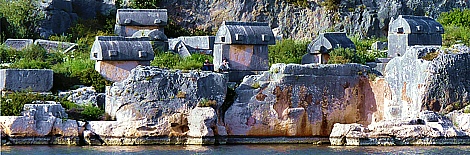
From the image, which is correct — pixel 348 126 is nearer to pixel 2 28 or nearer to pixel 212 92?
pixel 212 92

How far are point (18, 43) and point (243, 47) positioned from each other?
31.2 feet

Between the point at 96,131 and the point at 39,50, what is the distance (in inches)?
345

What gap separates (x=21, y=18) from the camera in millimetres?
48656

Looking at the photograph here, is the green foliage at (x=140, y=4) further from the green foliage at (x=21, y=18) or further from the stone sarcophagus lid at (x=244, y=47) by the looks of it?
the stone sarcophagus lid at (x=244, y=47)

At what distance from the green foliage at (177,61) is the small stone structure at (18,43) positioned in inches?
197

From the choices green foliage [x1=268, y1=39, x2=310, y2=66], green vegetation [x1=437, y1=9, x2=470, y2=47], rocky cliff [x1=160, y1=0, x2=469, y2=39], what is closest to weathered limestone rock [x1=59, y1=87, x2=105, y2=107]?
green foliage [x1=268, y1=39, x2=310, y2=66]

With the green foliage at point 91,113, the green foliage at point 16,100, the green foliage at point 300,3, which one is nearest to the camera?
the green foliage at point 16,100

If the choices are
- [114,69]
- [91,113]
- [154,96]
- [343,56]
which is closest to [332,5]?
[343,56]

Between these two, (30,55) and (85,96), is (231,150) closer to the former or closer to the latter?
(85,96)

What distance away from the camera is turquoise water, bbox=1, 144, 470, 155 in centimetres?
3209

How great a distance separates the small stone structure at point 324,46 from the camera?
42594mm

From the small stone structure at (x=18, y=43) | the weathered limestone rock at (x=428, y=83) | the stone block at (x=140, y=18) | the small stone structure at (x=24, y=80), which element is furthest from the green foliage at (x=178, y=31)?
the weathered limestone rock at (x=428, y=83)

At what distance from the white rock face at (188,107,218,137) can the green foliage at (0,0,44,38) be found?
598 inches

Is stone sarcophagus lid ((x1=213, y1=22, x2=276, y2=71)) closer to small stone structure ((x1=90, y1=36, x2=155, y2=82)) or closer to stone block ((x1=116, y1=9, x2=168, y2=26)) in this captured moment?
small stone structure ((x1=90, y1=36, x2=155, y2=82))
